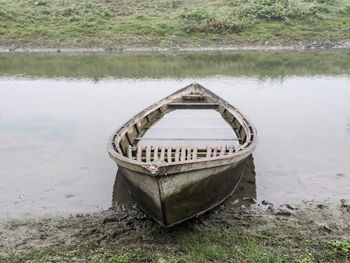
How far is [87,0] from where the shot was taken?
3177 cm

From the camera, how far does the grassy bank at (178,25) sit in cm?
2648

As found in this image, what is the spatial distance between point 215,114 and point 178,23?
17.6 meters

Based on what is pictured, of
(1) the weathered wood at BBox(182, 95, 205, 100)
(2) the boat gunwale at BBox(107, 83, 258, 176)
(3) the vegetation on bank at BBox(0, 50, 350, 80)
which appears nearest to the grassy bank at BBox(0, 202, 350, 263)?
(2) the boat gunwale at BBox(107, 83, 258, 176)

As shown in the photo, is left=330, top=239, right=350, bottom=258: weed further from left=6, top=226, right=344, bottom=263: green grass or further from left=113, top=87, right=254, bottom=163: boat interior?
left=113, top=87, right=254, bottom=163: boat interior

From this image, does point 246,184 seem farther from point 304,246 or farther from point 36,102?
point 36,102

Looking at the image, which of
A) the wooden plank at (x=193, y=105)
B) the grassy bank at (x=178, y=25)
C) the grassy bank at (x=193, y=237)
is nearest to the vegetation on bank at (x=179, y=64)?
the grassy bank at (x=178, y=25)

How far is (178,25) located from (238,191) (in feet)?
71.1

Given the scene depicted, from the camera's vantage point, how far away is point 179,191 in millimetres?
5910

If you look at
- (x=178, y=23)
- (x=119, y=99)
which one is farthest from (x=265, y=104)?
(x=178, y=23)

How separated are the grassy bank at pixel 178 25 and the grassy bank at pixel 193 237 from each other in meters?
20.7

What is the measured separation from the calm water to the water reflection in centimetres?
15

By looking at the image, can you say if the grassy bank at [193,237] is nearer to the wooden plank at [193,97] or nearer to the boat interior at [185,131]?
the boat interior at [185,131]

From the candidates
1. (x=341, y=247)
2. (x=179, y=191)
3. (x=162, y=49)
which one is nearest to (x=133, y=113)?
(x=179, y=191)

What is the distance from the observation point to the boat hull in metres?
5.77
